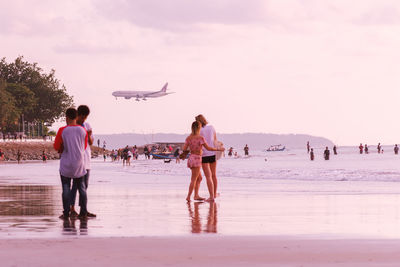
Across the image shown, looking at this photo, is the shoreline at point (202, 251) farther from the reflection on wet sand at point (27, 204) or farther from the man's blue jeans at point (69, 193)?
the reflection on wet sand at point (27, 204)

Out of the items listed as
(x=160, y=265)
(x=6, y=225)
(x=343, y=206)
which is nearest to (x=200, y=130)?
(x=343, y=206)

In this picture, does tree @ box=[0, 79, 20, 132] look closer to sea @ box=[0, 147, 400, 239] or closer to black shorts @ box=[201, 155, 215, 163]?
sea @ box=[0, 147, 400, 239]

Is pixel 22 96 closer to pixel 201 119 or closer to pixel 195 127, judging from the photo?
pixel 201 119

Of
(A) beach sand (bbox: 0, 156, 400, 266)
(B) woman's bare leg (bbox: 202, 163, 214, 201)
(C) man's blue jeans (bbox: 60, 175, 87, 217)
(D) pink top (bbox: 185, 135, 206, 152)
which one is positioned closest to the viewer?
(A) beach sand (bbox: 0, 156, 400, 266)

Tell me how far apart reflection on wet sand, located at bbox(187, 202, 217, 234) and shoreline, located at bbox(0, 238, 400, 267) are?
0.79 m

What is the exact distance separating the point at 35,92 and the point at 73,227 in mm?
143345

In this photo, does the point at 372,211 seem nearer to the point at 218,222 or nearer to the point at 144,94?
the point at 218,222

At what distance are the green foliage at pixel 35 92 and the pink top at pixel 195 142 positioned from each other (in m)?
128

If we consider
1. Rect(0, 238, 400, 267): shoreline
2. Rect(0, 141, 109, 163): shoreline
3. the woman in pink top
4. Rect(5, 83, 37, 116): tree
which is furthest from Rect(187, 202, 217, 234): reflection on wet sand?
Rect(5, 83, 37, 116): tree

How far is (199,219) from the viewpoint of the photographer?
11.6 metres

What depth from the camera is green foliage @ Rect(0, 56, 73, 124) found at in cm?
14088

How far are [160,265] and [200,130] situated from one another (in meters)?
9.29

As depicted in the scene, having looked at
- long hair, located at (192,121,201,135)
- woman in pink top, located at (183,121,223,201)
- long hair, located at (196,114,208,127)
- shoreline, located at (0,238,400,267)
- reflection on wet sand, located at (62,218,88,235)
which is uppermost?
long hair, located at (196,114,208,127)

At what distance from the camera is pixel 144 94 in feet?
592
